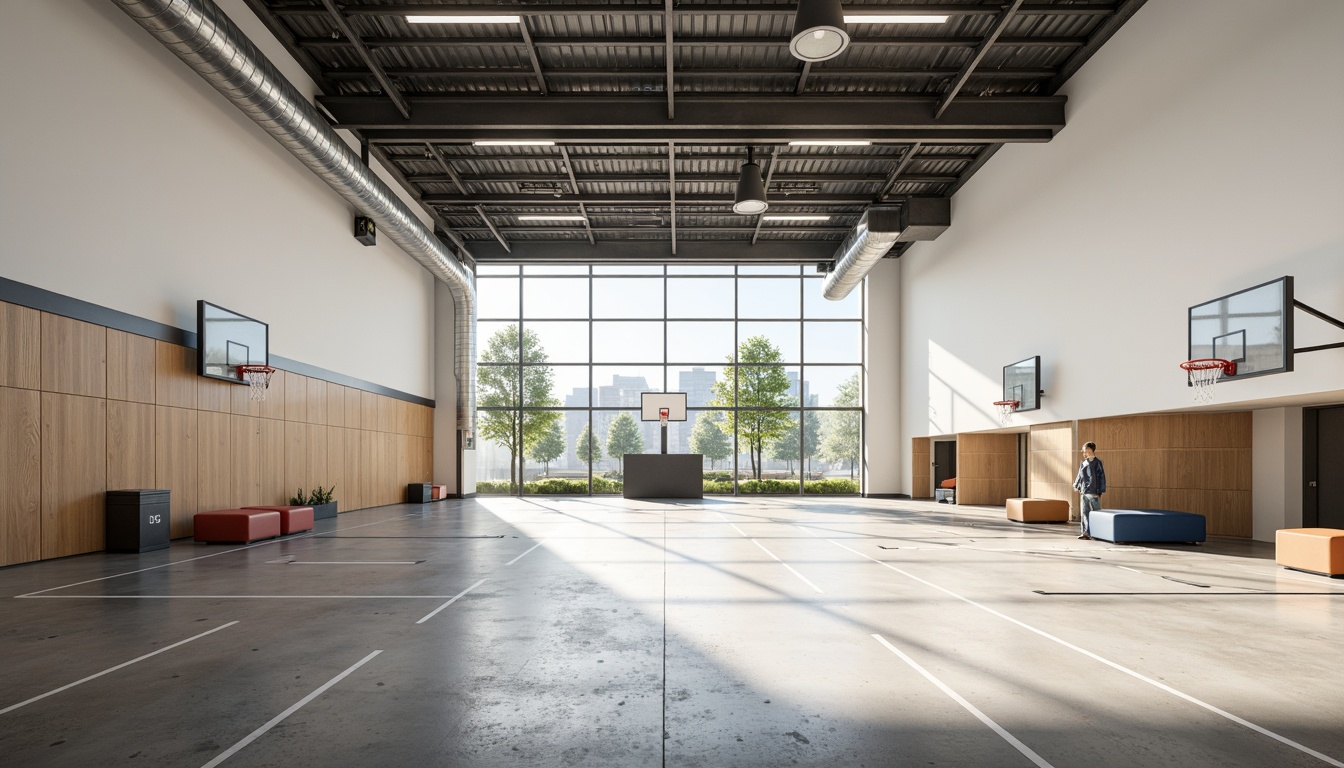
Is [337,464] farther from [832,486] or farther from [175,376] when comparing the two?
[832,486]

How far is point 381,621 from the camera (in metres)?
6.60

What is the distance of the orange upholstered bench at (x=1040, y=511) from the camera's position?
1636cm

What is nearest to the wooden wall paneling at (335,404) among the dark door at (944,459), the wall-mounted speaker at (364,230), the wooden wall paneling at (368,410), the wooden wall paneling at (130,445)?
the wooden wall paneling at (368,410)

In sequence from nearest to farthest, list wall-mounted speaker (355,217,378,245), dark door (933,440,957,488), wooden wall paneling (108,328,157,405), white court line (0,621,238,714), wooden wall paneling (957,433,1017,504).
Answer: white court line (0,621,238,714) → wooden wall paneling (108,328,157,405) → wall-mounted speaker (355,217,378,245) → wooden wall paneling (957,433,1017,504) → dark door (933,440,957,488)

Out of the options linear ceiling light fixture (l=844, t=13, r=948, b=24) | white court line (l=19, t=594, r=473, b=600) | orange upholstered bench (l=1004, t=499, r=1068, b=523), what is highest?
linear ceiling light fixture (l=844, t=13, r=948, b=24)

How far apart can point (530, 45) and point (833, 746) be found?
12.9 meters

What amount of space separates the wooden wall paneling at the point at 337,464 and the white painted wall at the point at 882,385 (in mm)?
17503

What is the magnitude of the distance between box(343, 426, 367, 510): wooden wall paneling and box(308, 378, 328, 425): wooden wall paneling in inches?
58.1

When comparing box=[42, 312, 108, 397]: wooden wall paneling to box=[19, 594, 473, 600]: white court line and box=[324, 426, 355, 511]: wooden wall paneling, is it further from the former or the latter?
box=[324, 426, 355, 511]: wooden wall paneling

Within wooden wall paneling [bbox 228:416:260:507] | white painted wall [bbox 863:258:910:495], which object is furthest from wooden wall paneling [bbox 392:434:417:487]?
white painted wall [bbox 863:258:910:495]

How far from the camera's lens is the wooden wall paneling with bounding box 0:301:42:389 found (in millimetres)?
9094

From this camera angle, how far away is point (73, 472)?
10258 millimetres

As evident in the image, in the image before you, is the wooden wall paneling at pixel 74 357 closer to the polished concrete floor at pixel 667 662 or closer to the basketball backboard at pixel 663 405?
the polished concrete floor at pixel 667 662

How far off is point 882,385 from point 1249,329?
1724 centimetres
